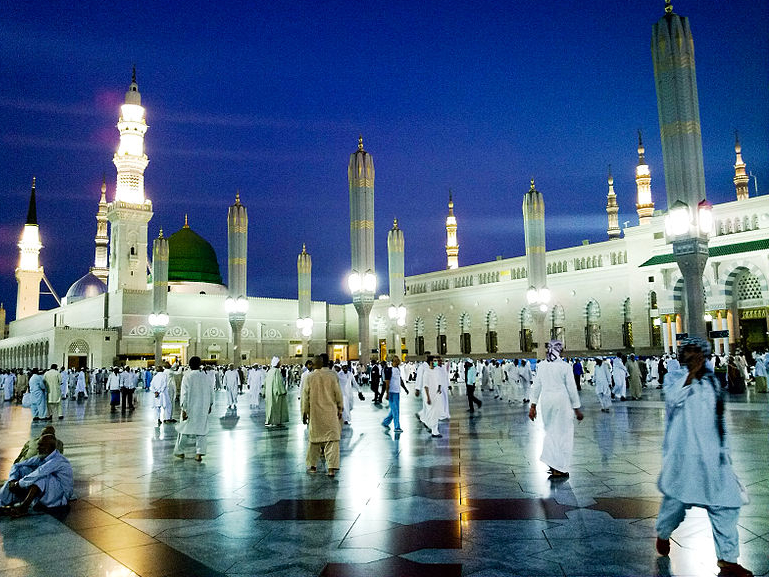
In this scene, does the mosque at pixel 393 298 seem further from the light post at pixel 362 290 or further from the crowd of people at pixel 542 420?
the crowd of people at pixel 542 420

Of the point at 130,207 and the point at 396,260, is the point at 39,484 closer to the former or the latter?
the point at 396,260

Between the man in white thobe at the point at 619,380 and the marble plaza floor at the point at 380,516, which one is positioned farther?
the man in white thobe at the point at 619,380

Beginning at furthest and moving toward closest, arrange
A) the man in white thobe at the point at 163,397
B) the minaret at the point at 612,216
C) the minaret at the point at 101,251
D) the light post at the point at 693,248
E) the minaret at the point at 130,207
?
the minaret at the point at 101,251 → the minaret at the point at 612,216 → the minaret at the point at 130,207 → the light post at the point at 693,248 → the man in white thobe at the point at 163,397

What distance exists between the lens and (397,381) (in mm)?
9383

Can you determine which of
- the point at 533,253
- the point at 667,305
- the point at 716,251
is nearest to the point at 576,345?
the point at 667,305

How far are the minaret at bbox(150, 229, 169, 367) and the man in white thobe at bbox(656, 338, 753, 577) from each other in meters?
26.7

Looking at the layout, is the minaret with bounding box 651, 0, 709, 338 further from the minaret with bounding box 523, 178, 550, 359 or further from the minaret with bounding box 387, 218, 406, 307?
the minaret with bounding box 387, 218, 406, 307

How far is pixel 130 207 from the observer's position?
41562 mm

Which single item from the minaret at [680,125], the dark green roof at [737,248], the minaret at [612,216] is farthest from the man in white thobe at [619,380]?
the minaret at [612,216]

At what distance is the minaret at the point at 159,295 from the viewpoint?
2802cm

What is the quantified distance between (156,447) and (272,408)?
8.00ft

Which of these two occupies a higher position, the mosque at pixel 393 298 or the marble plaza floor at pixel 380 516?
the mosque at pixel 393 298

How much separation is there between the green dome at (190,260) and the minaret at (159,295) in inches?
634

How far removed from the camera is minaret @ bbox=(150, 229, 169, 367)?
28016 millimetres
